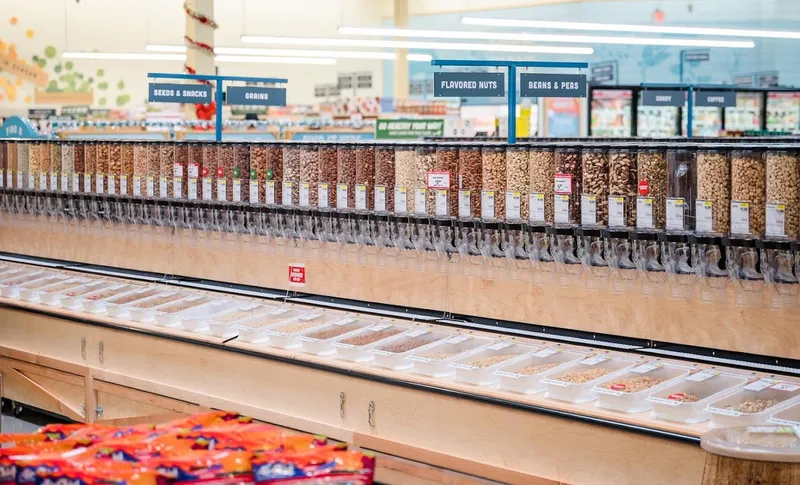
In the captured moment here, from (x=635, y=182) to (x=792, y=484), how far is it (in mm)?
1621

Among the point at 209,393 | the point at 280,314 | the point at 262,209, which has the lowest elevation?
the point at 209,393

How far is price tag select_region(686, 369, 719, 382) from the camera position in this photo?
13.6ft

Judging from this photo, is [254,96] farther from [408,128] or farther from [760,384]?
[408,128]

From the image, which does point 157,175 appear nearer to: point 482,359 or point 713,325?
point 482,359

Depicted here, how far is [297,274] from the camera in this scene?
586 cm

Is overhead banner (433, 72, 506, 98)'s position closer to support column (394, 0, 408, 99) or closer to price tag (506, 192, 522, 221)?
price tag (506, 192, 522, 221)

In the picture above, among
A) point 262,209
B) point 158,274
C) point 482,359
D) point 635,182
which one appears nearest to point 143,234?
point 158,274

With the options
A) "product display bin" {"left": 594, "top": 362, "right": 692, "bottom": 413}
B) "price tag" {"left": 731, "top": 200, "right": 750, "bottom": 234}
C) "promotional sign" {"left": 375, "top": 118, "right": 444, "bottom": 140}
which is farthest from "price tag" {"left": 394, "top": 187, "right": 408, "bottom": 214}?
"promotional sign" {"left": 375, "top": 118, "right": 444, "bottom": 140}

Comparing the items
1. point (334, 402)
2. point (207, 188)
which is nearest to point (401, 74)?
point (207, 188)

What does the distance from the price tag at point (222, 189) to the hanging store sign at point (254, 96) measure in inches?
56.6

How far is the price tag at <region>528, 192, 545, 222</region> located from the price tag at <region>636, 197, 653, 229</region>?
0.44 metres

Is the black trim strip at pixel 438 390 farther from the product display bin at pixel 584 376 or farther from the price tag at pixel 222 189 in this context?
the price tag at pixel 222 189

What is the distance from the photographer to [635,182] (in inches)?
167

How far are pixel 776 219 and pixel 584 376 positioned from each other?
951mm
